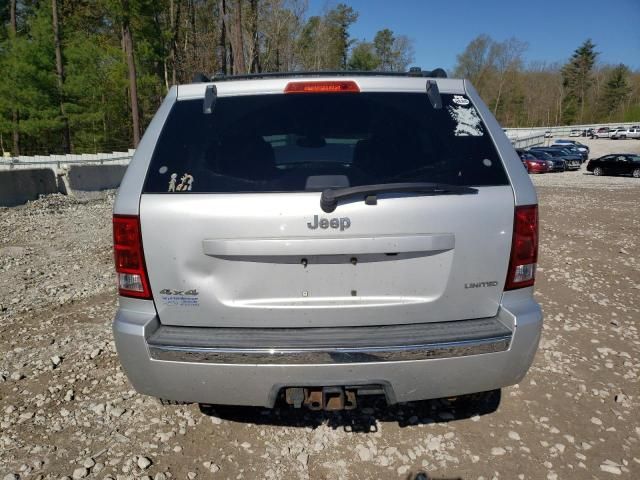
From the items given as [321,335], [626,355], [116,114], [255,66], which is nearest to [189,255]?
[321,335]

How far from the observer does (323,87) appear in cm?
237

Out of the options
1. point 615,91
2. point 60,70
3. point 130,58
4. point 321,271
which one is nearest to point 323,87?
point 321,271

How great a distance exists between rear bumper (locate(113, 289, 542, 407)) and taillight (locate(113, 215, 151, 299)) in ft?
0.26

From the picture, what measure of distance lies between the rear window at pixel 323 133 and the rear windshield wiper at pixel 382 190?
8 centimetres

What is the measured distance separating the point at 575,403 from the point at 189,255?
108 inches

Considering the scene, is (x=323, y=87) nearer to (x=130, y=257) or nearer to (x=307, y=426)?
(x=130, y=257)

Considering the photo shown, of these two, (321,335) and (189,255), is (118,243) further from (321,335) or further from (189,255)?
(321,335)

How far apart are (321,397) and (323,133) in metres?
1.46

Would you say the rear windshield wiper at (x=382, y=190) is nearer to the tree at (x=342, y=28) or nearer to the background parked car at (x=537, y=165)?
the background parked car at (x=537, y=165)

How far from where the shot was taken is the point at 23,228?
8.09 meters

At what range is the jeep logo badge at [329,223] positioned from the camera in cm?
200

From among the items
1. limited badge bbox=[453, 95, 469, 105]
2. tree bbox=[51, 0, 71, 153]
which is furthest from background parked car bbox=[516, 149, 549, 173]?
tree bbox=[51, 0, 71, 153]

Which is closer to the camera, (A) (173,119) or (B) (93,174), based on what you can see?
(A) (173,119)

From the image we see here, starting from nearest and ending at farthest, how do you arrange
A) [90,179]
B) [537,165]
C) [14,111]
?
1. [90,179]
2. [537,165]
3. [14,111]
